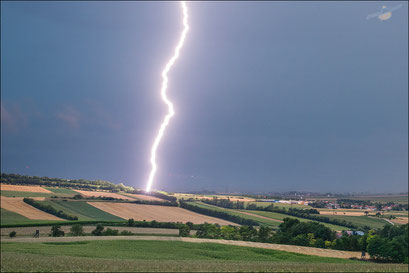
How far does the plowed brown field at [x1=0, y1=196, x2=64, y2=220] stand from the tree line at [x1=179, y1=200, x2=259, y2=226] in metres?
34.0

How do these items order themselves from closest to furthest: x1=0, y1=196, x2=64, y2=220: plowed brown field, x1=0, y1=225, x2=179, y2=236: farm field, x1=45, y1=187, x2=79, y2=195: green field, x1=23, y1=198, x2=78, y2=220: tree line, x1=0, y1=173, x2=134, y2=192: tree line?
x1=0, y1=225, x2=179, y2=236: farm field → x1=0, y1=196, x2=64, y2=220: plowed brown field → x1=23, y1=198, x2=78, y2=220: tree line → x1=45, y1=187, x2=79, y2=195: green field → x1=0, y1=173, x2=134, y2=192: tree line

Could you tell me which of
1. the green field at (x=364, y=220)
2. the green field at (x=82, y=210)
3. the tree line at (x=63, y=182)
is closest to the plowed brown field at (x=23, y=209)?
the green field at (x=82, y=210)

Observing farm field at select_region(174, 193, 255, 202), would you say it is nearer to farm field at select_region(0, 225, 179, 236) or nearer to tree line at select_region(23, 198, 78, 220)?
farm field at select_region(0, 225, 179, 236)

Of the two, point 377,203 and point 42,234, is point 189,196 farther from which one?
point 377,203

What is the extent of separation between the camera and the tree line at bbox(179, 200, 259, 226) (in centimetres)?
7181

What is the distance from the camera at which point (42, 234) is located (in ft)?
183

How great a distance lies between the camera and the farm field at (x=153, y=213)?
72188 mm

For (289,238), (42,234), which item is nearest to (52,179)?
(42,234)

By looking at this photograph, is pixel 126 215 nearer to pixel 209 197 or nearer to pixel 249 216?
pixel 249 216

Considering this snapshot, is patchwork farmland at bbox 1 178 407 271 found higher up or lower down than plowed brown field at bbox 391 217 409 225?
lower down

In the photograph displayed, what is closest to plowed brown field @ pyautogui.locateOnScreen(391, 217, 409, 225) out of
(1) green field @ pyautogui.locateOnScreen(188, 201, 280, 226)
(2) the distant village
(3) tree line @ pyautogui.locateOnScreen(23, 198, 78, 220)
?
(2) the distant village

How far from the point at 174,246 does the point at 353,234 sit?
36443 millimetres

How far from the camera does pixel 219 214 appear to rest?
266 ft

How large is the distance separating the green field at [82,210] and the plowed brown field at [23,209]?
168 inches
